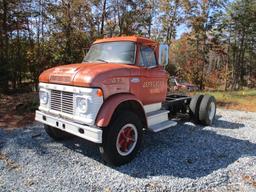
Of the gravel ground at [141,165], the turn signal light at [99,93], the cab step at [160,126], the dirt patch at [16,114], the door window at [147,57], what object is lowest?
the gravel ground at [141,165]

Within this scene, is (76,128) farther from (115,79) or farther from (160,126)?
(160,126)

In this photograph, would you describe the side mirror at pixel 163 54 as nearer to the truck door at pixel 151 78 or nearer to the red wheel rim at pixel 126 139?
the truck door at pixel 151 78

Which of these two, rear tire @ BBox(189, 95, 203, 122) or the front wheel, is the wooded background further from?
the front wheel

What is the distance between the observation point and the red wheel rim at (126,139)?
416cm

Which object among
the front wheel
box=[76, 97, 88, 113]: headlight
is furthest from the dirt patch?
the front wheel

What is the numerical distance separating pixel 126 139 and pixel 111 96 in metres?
0.81

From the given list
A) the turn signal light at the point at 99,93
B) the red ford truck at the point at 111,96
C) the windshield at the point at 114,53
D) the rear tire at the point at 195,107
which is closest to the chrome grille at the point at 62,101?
the red ford truck at the point at 111,96

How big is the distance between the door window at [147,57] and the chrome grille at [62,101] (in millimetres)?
1576

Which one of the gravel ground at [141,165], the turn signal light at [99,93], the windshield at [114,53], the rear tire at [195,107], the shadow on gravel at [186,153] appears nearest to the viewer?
the gravel ground at [141,165]

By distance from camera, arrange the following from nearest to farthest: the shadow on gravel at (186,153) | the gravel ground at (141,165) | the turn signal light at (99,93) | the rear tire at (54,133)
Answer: the gravel ground at (141,165), the turn signal light at (99,93), the shadow on gravel at (186,153), the rear tire at (54,133)

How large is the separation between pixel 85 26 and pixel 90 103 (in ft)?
33.2

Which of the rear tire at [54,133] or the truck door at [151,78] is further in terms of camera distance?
the rear tire at [54,133]

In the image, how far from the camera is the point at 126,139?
4.29 metres

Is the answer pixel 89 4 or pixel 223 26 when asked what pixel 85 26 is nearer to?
pixel 89 4
